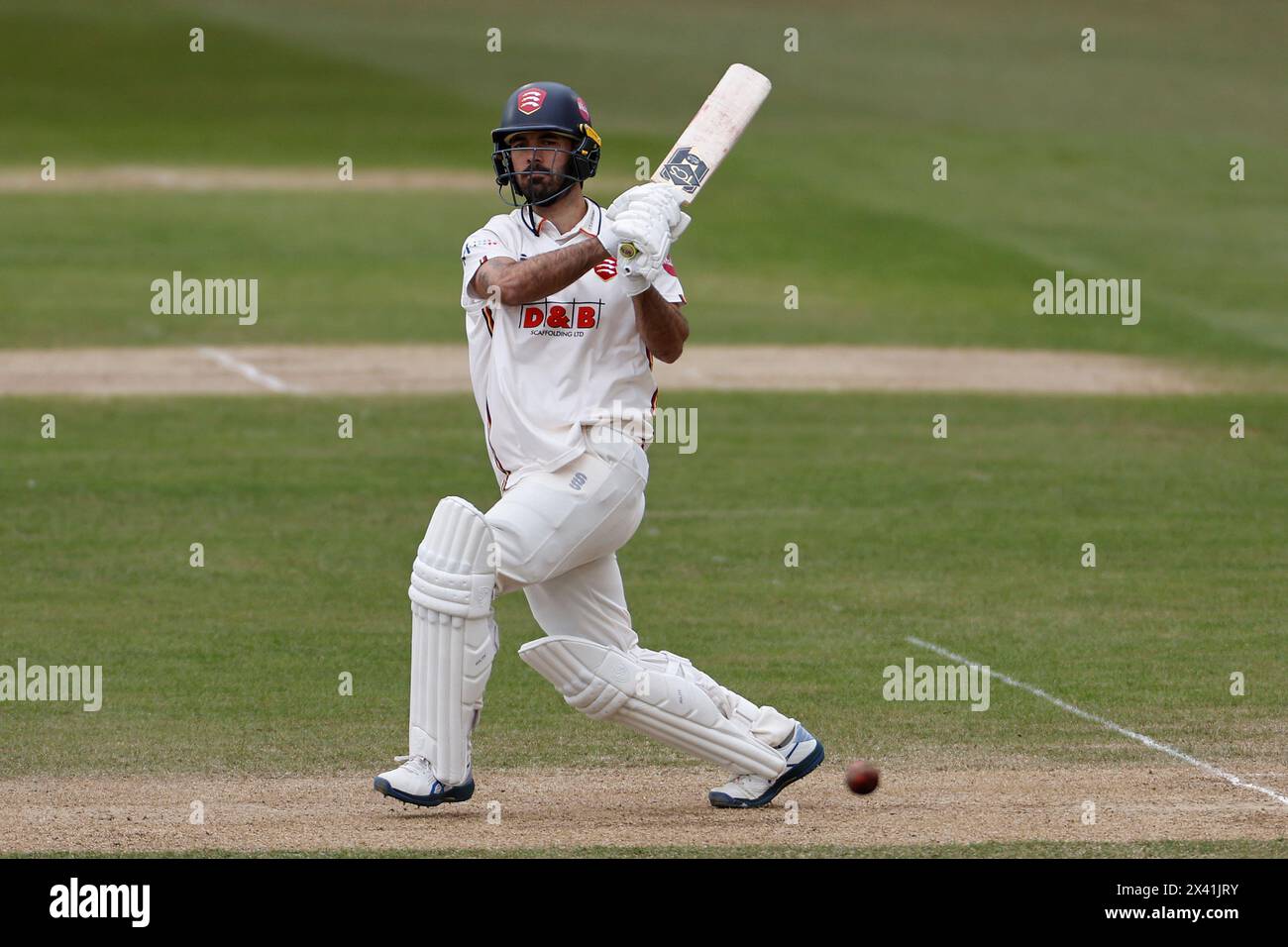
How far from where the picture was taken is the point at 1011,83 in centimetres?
4388

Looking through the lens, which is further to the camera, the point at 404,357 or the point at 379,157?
the point at 379,157

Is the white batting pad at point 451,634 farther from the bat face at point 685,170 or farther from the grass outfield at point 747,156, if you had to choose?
the grass outfield at point 747,156

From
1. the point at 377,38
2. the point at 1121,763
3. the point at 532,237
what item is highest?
the point at 377,38

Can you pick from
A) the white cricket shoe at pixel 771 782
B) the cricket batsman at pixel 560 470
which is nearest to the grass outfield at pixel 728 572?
the white cricket shoe at pixel 771 782

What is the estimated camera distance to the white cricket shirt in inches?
288

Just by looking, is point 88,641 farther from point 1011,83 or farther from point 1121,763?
point 1011,83

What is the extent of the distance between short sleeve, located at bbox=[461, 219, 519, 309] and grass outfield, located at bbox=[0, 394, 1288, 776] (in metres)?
2.19

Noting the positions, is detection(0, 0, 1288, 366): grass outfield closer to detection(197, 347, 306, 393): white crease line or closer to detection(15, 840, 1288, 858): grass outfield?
detection(197, 347, 306, 393): white crease line

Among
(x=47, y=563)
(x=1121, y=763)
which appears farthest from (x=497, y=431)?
(x=47, y=563)

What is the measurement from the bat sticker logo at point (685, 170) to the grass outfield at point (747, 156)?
15679 millimetres

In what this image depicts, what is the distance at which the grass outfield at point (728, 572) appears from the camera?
29.8 ft

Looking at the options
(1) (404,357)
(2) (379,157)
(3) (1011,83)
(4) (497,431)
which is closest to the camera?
(4) (497,431)

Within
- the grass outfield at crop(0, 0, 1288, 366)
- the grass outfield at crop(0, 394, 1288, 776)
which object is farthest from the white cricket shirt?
the grass outfield at crop(0, 0, 1288, 366)

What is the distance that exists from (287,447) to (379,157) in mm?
22647
